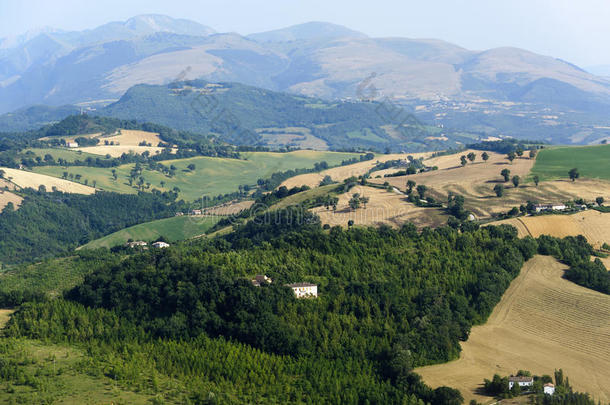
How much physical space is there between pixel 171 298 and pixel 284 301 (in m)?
13.8

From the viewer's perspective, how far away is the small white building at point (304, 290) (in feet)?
283

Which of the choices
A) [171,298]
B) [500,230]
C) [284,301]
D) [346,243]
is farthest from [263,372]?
[500,230]

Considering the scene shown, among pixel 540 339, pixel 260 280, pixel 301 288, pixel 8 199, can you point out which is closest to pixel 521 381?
pixel 540 339

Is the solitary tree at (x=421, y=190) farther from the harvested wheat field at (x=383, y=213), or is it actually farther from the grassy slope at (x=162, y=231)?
the grassy slope at (x=162, y=231)

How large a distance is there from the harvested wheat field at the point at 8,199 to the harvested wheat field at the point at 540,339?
140535mm

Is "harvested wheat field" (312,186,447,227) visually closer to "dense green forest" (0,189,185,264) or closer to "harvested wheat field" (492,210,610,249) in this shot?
"harvested wheat field" (492,210,610,249)

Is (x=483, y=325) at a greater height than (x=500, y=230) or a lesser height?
lesser

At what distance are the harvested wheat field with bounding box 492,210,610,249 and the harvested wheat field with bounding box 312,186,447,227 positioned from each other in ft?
42.1

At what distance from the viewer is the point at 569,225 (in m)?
118

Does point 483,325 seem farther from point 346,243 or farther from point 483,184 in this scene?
point 483,184

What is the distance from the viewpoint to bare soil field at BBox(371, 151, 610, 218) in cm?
14250

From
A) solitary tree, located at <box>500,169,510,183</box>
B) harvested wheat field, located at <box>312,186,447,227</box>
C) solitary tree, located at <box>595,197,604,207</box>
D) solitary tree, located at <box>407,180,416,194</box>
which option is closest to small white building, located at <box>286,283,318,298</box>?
harvested wheat field, located at <box>312,186,447,227</box>

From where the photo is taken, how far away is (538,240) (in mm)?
108812

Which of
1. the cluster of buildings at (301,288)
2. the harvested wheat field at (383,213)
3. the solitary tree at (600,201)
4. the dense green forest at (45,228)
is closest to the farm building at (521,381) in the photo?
the cluster of buildings at (301,288)
